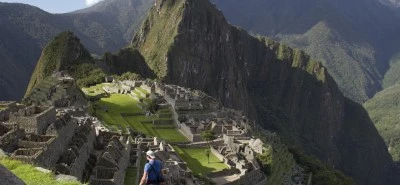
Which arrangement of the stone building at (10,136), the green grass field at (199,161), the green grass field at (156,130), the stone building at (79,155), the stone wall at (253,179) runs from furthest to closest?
the green grass field at (156,130)
the green grass field at (199,161)
the stone wall at (253,179)
the stone building at (79,155)
the stone building at (10,136)

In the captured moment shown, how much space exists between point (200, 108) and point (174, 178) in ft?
156

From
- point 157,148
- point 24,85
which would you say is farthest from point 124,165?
point 24,85

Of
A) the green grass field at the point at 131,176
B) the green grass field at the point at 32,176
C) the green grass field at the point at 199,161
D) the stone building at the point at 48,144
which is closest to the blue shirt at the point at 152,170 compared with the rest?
the green grass field at the point at 32,176

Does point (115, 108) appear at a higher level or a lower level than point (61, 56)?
lower

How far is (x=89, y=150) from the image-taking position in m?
37.0

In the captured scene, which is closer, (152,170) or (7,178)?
(7,178)

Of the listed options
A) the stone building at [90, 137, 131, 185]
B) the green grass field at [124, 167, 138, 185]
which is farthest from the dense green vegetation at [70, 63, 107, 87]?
the stone building at [90, 137, 131, 185]

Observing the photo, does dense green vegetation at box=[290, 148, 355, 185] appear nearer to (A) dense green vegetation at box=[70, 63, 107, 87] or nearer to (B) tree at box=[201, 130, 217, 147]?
(B) tree at box=[201, 130, 217, 147]

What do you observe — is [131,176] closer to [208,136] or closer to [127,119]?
[208,136]

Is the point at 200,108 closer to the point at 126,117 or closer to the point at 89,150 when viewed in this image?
the point at 126,117

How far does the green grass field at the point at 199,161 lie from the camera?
180 ft

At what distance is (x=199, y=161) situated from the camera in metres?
58.9

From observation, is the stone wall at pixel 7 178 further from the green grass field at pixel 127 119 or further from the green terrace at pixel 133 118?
the green terrace at pixel 133 118

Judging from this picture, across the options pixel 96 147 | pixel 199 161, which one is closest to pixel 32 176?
pixel 96 147
